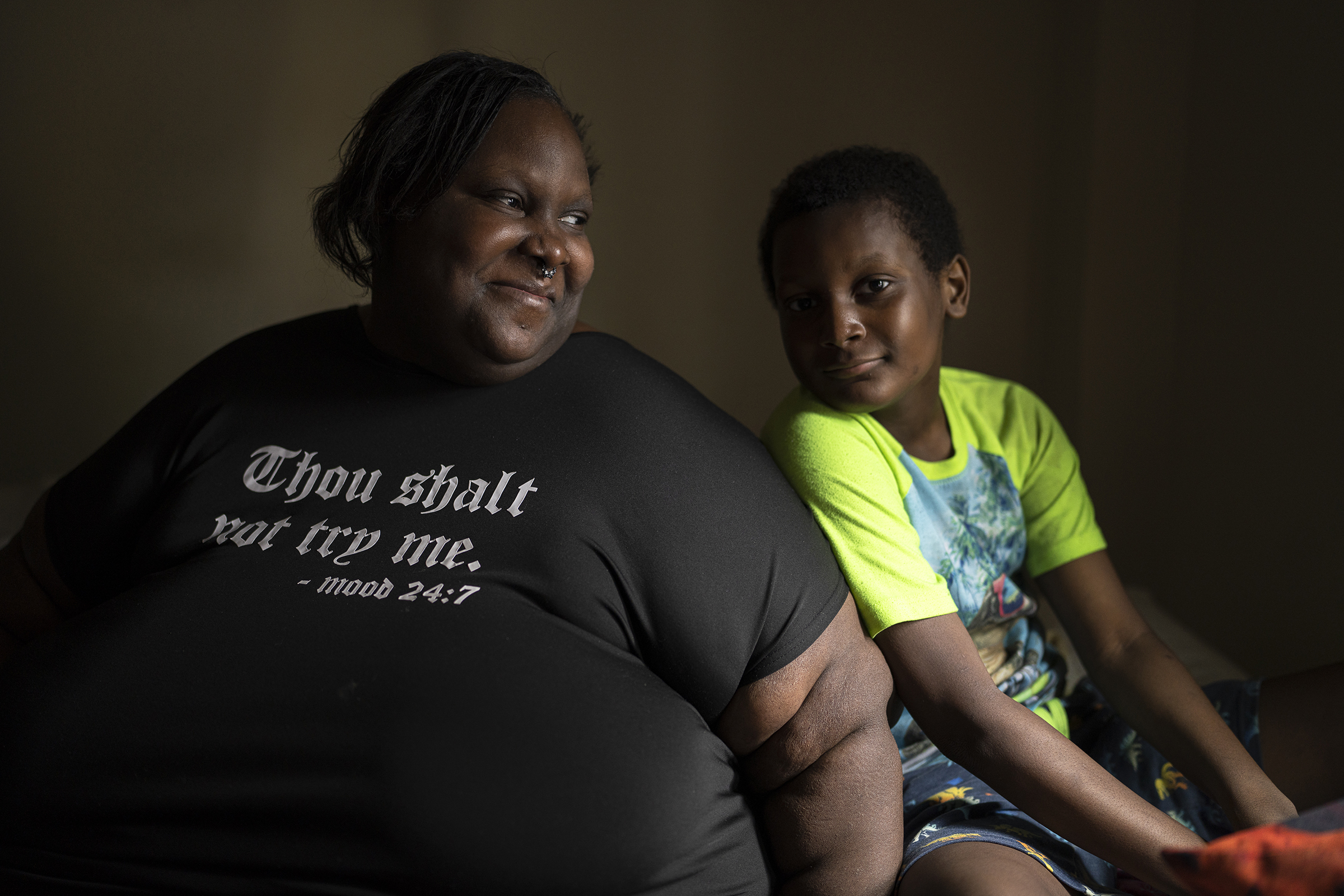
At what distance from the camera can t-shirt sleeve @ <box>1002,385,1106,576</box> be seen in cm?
135

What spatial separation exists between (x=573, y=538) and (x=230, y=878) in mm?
463

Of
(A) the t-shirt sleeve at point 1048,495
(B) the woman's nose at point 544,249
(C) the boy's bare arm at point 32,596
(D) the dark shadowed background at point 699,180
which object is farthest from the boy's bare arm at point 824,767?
(D) the dark shadowed background at point 699,180

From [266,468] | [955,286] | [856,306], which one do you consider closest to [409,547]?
[266,468]

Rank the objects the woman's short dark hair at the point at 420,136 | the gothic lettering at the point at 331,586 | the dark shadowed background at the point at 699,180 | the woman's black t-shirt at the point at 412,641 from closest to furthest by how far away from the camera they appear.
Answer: the woman's black t-shirt at the point at 412,641
the gothic lettering at the point at 331,586
the woman's short dark hair at the point at 420,136
the dark shadowed background at the point at 699,180

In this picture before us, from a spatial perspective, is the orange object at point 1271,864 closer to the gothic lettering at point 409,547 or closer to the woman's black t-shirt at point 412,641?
the woman's black t-shirt at point 412,641

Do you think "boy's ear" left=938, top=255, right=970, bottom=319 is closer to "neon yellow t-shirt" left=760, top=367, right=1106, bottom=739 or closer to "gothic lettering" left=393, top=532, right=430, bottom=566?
"neon yellow t-shirt" left=760, top=367, right=1106, bottom=739

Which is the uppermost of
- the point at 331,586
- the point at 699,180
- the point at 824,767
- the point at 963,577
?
the point at 699,180

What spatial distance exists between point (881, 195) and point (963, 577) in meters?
0.50

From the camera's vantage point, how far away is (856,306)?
119 centimetres

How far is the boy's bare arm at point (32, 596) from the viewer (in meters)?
1.24

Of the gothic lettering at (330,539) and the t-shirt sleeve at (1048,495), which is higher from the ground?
the gothic lettering at (330,539)

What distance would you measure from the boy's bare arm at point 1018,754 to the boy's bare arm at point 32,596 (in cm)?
A: 105

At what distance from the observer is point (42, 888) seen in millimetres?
955

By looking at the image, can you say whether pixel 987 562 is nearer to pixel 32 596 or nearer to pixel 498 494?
pixel 498 494
